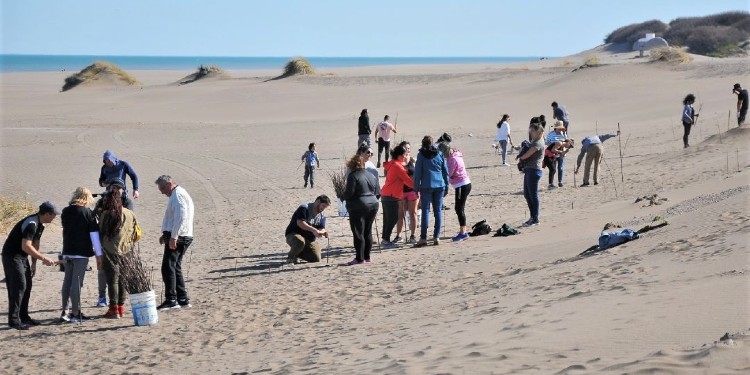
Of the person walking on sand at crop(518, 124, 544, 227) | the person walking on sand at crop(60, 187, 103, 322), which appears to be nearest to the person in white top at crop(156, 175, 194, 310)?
the person walking on sand at crop(60, 187, 103, 322)

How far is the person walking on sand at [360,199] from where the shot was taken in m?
12.2

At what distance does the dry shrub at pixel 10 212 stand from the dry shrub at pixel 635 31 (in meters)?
70.8

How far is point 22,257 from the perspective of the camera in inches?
392

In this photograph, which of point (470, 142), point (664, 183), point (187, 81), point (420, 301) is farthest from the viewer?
point (187, 81)

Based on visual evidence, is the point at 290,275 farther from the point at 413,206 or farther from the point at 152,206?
the point at 152,206

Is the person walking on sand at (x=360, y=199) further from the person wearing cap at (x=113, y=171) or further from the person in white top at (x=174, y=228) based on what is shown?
the person wearing cap at (x=113, y=171)

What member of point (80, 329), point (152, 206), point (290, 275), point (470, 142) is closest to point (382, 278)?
point (290, 275)

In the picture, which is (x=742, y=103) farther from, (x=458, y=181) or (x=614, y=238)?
(x=614, y=238)

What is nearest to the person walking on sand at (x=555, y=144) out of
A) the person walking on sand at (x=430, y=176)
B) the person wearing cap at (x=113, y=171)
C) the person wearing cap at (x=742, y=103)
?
the person walking on sand at (x=430, y=176)

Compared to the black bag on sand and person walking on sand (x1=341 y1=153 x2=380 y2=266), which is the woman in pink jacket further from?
person walking on sand (x1=341 y1=153 x2=380 y2=266)

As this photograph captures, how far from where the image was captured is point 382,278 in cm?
1156

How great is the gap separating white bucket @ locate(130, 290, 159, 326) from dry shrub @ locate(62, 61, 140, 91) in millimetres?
48220

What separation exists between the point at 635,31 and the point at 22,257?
84.7 m

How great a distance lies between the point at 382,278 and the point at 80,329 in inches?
129
